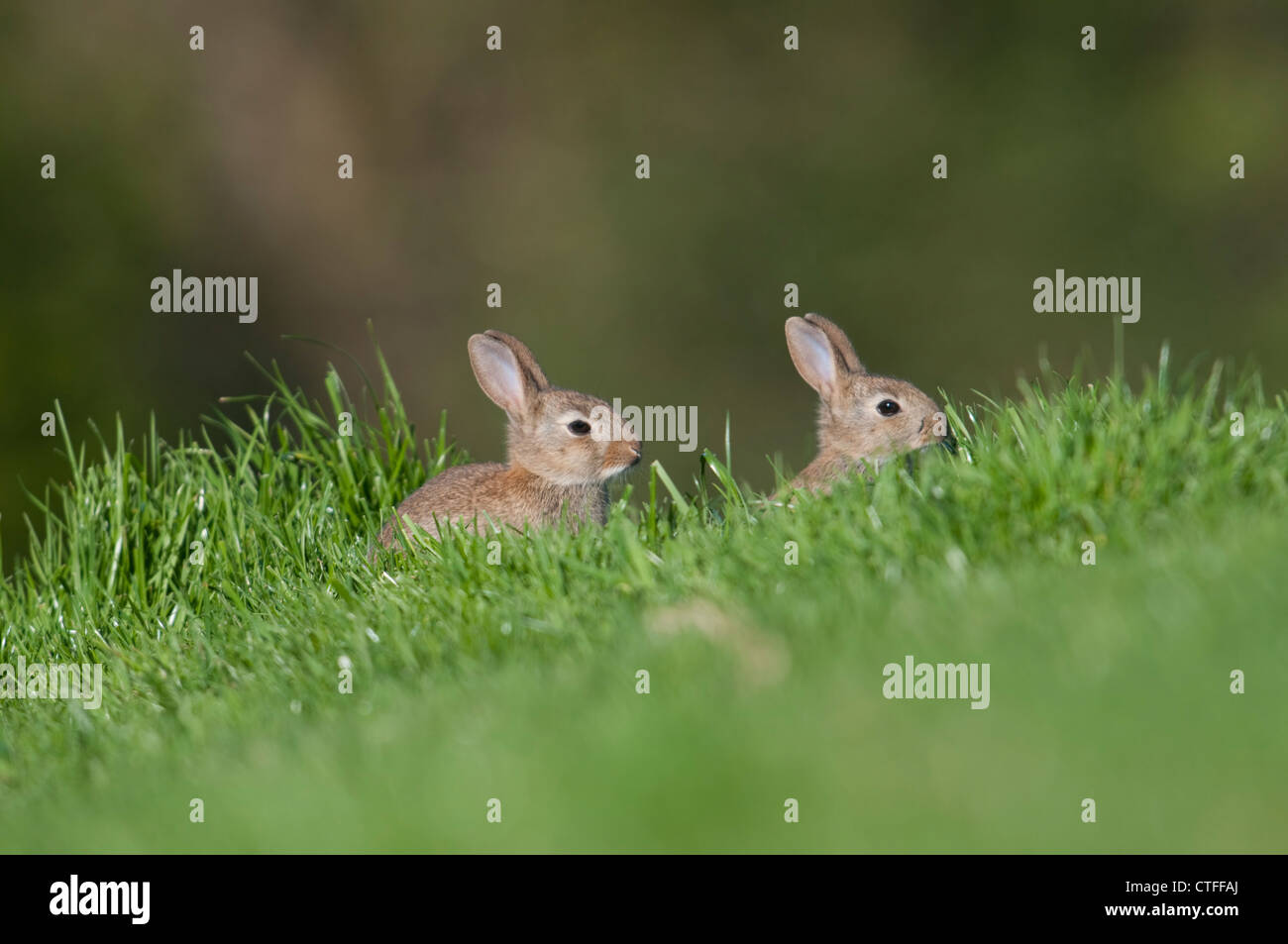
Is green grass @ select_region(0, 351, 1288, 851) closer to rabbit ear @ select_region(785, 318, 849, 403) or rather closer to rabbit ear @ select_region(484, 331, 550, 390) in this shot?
rabbit ear @ select_region(484, 331, 550, 390)

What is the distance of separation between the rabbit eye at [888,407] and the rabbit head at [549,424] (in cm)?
137

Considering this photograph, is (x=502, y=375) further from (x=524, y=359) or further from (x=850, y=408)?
(x=850, y=408)

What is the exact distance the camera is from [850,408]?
8414 mm

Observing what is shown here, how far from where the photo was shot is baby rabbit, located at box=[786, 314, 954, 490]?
8008 millimetres

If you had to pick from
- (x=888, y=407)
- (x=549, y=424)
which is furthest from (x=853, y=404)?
(x=549, y=424)

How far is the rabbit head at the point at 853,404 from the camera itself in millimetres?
8062

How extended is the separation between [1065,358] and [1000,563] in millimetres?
12613

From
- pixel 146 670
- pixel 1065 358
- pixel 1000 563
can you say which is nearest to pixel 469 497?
pixel 146 670

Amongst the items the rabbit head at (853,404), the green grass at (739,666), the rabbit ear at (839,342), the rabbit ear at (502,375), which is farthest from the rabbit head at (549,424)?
the rabbit ear at (839,342)

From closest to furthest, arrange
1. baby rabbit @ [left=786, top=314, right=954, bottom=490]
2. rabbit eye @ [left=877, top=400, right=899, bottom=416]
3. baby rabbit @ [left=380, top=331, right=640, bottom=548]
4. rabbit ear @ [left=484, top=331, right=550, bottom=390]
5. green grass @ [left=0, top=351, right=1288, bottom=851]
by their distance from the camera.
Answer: green grass @ [left=0, top=351, right=1288, bottom=851], baby rabbit @ [left=380, top=331, right=640, bottom=548], baby rabbit @ [left=786, top=314, right=954, bottom=490], rabbit eye @ [left=877, top=400, right=899, bottom=416], rabbit ear @ [left=484, top=331, right=550, bottom=390]

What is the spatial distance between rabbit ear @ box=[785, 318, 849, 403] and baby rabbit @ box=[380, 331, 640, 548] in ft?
3.96

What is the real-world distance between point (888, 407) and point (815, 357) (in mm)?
623

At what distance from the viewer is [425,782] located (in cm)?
380

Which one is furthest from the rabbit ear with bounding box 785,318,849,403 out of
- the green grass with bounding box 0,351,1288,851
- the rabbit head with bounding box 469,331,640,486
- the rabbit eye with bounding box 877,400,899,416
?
the green grass with bounding box 0,351,1288,851
